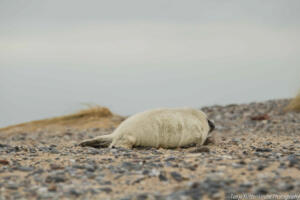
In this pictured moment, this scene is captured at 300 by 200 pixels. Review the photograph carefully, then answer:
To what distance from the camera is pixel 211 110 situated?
15469 millimetres

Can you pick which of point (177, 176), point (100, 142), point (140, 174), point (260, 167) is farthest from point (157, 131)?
point (260, 167)

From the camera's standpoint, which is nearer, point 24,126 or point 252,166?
point 252,166

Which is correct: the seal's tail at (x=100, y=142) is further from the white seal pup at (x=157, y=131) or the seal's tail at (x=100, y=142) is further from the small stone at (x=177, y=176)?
the small stone at (x=177, y=176)

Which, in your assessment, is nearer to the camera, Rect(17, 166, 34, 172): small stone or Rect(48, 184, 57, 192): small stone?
Rect(48, 184, 57, 192): small stone

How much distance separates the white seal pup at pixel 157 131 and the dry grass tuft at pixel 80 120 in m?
7.36

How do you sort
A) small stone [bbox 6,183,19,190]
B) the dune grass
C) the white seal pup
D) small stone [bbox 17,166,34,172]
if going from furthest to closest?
the dune grass
the white seal pup
small stone [bbox 17,166,34,172]
small stone [bbox 6,183,19,190]

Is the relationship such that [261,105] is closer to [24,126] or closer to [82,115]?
[82,115]

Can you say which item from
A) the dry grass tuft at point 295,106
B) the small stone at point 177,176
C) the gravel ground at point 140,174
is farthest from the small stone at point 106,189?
the dry grass tuft at point 295,106

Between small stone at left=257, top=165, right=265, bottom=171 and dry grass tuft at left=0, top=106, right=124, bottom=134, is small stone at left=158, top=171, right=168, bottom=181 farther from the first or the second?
dry grass tuft at left=0, top=106, right=124, bottom=134

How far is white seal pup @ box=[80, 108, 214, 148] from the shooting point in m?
6.45

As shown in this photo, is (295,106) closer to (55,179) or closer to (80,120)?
(80,120)

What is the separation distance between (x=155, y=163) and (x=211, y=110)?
36.0ft

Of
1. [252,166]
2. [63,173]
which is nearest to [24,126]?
[63,173]

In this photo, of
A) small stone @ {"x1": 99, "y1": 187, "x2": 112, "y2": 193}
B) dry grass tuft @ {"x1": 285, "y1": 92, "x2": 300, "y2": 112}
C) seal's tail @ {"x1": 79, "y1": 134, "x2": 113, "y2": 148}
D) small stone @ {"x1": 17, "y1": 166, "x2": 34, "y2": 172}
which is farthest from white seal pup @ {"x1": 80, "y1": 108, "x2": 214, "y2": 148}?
dry grass tuft @ {"x1": 285, "y1": 92, "x2": 300, "y2": 112}
